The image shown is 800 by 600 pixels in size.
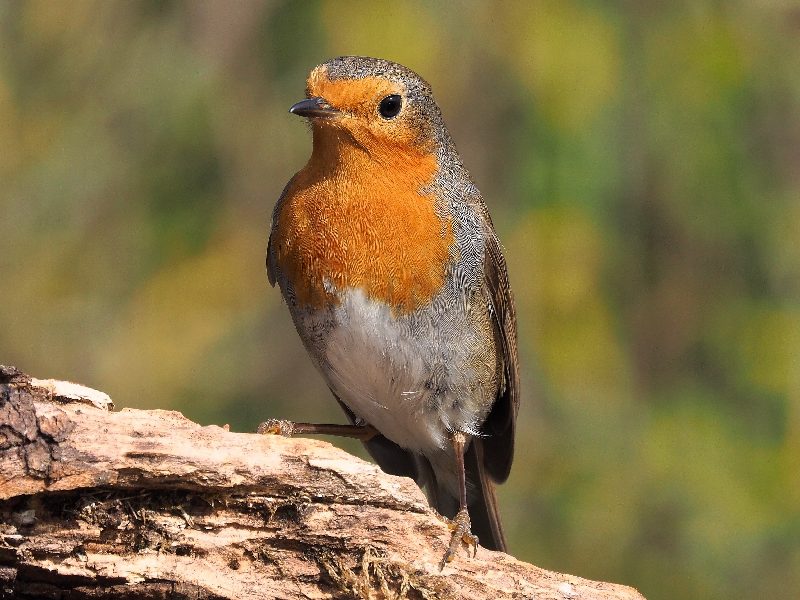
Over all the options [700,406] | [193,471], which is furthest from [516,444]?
[193,471]

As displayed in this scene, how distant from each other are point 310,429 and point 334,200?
3.29 ft

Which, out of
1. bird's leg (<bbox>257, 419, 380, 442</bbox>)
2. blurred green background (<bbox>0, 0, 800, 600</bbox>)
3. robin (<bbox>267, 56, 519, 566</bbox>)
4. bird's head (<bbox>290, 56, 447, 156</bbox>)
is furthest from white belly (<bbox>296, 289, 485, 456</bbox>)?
blurred green background (<bbox>0, 0, 800, 600</bbox>)

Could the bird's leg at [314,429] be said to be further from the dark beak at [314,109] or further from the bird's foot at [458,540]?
the dark beak at [314,109]

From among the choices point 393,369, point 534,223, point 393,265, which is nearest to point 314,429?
point 393,369

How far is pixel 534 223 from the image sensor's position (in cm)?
562

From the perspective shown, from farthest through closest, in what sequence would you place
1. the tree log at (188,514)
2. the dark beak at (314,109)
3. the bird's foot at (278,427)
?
1. the bird's foot at (278,427)
2. the dark beak at (314,109)
3. the tree log at (188,514)

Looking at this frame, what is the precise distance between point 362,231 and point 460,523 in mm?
1078

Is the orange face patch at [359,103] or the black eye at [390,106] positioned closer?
the orange face patch at [359,103]

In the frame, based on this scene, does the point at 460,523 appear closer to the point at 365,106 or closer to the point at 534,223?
the point at 365,106

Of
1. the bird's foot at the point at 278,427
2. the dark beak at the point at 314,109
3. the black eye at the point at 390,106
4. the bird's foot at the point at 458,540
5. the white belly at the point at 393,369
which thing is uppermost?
the black eye at the point at 390,106

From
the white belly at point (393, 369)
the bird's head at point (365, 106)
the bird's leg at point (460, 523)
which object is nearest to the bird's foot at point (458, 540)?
the bird's leg at point (460, 523)

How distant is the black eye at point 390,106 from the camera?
14.9ft

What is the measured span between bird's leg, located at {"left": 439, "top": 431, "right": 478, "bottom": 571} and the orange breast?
76 cm

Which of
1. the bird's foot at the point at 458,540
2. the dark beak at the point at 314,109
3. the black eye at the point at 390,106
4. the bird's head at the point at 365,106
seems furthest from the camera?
the black eye at the point at 390,106
